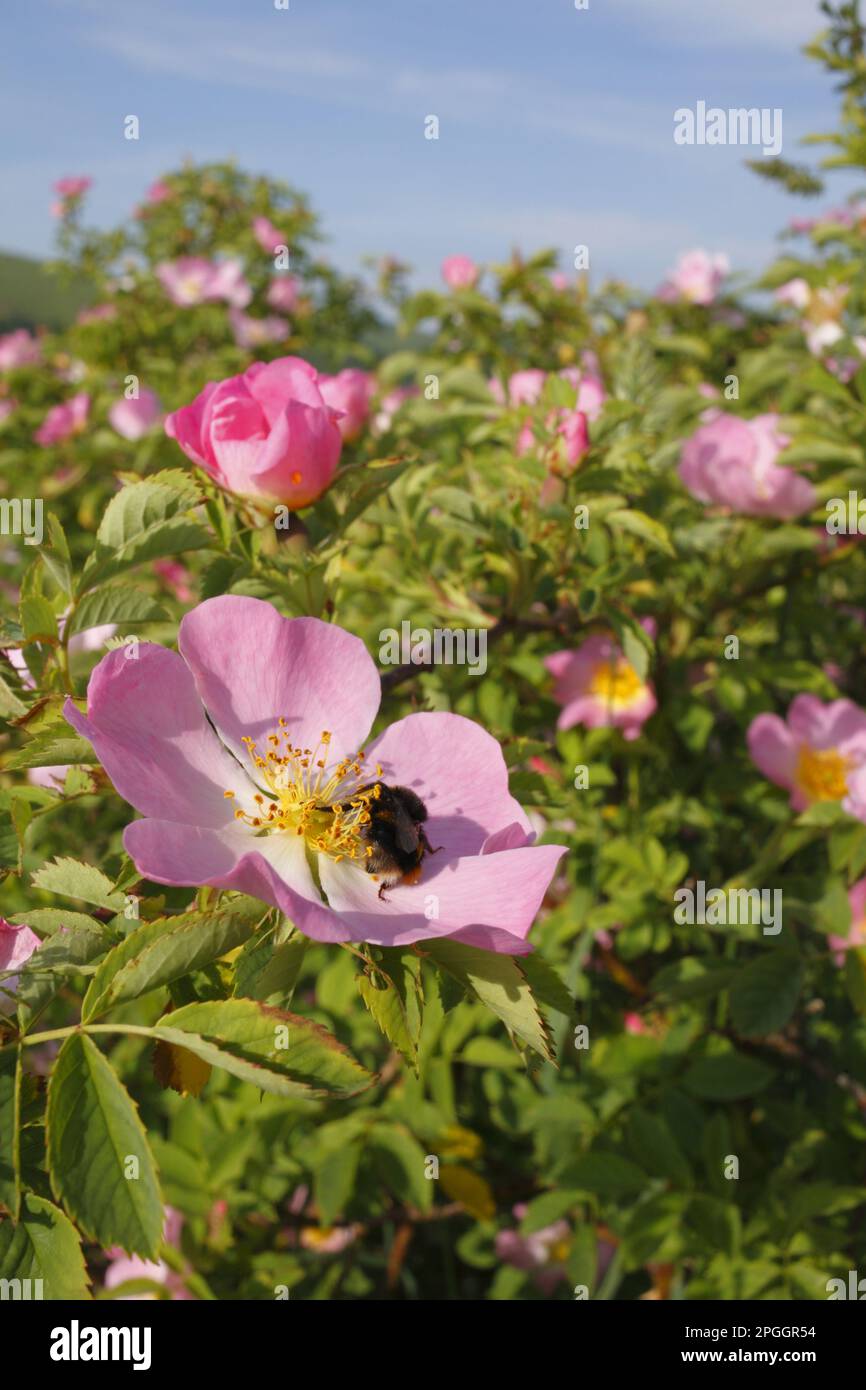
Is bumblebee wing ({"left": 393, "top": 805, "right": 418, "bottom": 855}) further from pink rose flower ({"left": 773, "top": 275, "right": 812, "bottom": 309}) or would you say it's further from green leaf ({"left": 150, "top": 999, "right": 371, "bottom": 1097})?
pink rose flower ({"left": 773, "top": 275, "right": 812, "bottom": 309})

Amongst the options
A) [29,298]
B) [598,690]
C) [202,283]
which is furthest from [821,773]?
[29,298]

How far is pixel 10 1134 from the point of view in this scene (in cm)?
70

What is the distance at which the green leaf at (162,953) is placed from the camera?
2.24 feet

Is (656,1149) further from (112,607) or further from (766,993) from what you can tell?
(112,607)

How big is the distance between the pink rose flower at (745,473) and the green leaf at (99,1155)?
4.54 ft

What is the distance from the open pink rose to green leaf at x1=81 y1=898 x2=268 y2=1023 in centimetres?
6

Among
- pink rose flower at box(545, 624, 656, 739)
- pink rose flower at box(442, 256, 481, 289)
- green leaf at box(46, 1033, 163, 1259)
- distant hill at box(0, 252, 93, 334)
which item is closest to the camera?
green leaf at box(46, 1033, 163, 1259)

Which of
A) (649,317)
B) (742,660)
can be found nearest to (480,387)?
(742,660)

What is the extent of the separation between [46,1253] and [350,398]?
133cm

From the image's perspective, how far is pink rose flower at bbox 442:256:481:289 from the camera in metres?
2.79

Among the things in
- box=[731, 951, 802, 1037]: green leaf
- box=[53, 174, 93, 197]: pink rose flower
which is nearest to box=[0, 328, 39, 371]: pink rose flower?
box=[53, 174, 93, 197]: pink rose flower

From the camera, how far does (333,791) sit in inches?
37.5
